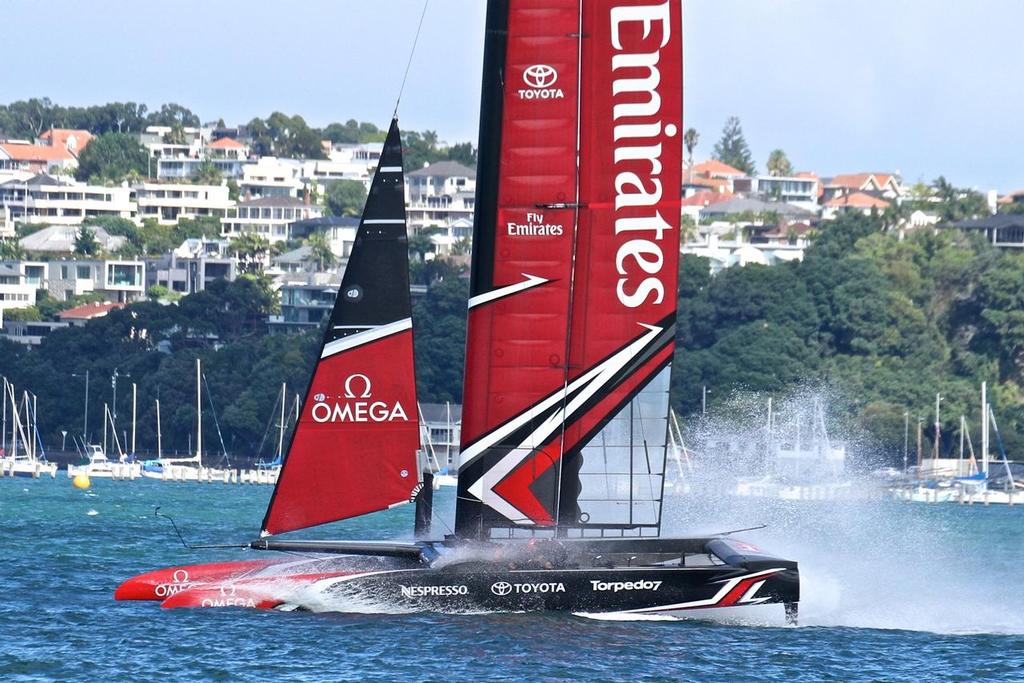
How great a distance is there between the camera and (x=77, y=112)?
7539 inches

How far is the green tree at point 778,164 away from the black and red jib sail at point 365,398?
149 m

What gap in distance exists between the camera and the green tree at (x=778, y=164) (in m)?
166

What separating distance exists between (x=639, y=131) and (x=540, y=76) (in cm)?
102

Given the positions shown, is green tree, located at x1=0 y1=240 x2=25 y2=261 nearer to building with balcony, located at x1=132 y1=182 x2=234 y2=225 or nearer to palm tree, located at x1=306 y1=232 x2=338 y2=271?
building with balcony, located at x1=132 y1=182 x2=234 y2=225

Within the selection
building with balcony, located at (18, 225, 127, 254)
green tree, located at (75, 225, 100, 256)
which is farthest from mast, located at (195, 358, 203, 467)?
building with balcony, located at (18, 225, 127, 254)

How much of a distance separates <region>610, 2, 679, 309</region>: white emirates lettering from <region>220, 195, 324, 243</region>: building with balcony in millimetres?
118848

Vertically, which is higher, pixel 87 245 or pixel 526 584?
pixel 87 245

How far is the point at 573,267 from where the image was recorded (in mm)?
19297

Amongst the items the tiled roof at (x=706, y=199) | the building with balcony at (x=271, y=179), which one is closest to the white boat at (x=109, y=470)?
the tiled roof at (x=706, y=199)

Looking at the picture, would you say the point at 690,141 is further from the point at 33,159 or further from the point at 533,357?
the point at 533,357

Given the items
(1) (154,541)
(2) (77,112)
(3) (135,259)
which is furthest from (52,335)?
(2) (77,112)

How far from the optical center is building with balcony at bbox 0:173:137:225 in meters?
142

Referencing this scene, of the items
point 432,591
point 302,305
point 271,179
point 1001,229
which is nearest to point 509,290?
point 432,591

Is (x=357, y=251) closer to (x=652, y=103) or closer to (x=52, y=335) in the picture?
(x=652, y=103)
